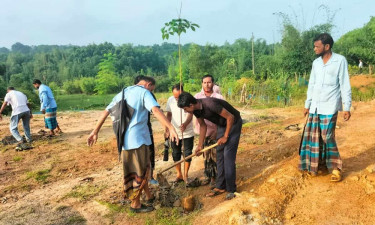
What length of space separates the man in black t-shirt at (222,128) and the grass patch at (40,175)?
319cm

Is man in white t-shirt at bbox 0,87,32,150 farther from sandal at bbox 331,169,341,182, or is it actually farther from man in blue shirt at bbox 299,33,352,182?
sandal at bbox 331,169,341,182

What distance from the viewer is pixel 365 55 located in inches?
882

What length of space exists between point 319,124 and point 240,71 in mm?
25524

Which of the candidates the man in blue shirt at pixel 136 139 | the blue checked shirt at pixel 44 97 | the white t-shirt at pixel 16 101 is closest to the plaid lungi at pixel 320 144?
the man in blue shirt at pixel 136 139

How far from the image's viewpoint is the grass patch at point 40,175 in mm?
5286

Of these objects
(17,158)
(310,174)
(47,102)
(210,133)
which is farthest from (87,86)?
(310,174)

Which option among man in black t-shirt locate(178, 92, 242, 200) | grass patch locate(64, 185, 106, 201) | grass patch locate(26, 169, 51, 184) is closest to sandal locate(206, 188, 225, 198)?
man in black t-shirt locate(178, 92, 242, 200)

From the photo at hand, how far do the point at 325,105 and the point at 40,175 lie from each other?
4.89 meters

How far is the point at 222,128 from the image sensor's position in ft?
11.7

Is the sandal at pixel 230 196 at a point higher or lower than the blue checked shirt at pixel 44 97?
lower

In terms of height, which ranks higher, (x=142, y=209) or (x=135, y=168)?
(x=135, y=168)

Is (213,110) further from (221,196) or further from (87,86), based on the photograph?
(87,86)

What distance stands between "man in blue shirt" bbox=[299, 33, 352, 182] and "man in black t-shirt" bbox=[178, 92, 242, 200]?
0.83 meters

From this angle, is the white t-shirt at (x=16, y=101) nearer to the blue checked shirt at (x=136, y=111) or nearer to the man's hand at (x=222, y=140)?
the blue checked shirt at (x=136, y=111)
